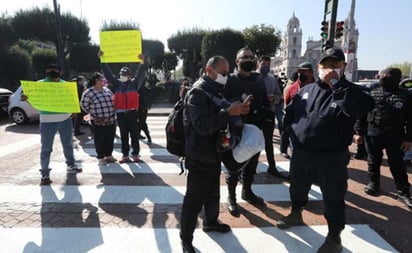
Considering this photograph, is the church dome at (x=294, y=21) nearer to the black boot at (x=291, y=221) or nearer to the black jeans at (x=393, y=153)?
the black jeans at (x=393, y=153)

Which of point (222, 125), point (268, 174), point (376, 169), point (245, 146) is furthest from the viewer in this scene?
point (268, 174)

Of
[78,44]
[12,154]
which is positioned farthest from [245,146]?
[78,44]

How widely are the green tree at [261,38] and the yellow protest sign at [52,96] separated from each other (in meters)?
24.5

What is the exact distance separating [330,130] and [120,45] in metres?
4.01

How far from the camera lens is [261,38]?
2772 centimetres

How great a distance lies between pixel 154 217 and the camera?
3.61 m

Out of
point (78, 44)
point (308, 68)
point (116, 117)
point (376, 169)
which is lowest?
point (376, 169)

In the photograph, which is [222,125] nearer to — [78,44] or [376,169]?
[376,169]

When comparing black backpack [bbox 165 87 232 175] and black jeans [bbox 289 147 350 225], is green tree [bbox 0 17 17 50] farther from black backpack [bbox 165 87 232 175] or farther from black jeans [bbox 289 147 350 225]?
black jeans [bbox 289 147 350 225]

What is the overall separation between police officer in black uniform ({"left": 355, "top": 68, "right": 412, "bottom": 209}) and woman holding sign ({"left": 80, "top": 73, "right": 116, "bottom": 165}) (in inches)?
167

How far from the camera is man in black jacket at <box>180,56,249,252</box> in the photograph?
2326mm

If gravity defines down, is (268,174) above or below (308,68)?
below

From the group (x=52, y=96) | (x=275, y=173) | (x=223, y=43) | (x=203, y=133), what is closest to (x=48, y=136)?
(x=52, y=96)

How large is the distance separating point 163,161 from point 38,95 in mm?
2664
